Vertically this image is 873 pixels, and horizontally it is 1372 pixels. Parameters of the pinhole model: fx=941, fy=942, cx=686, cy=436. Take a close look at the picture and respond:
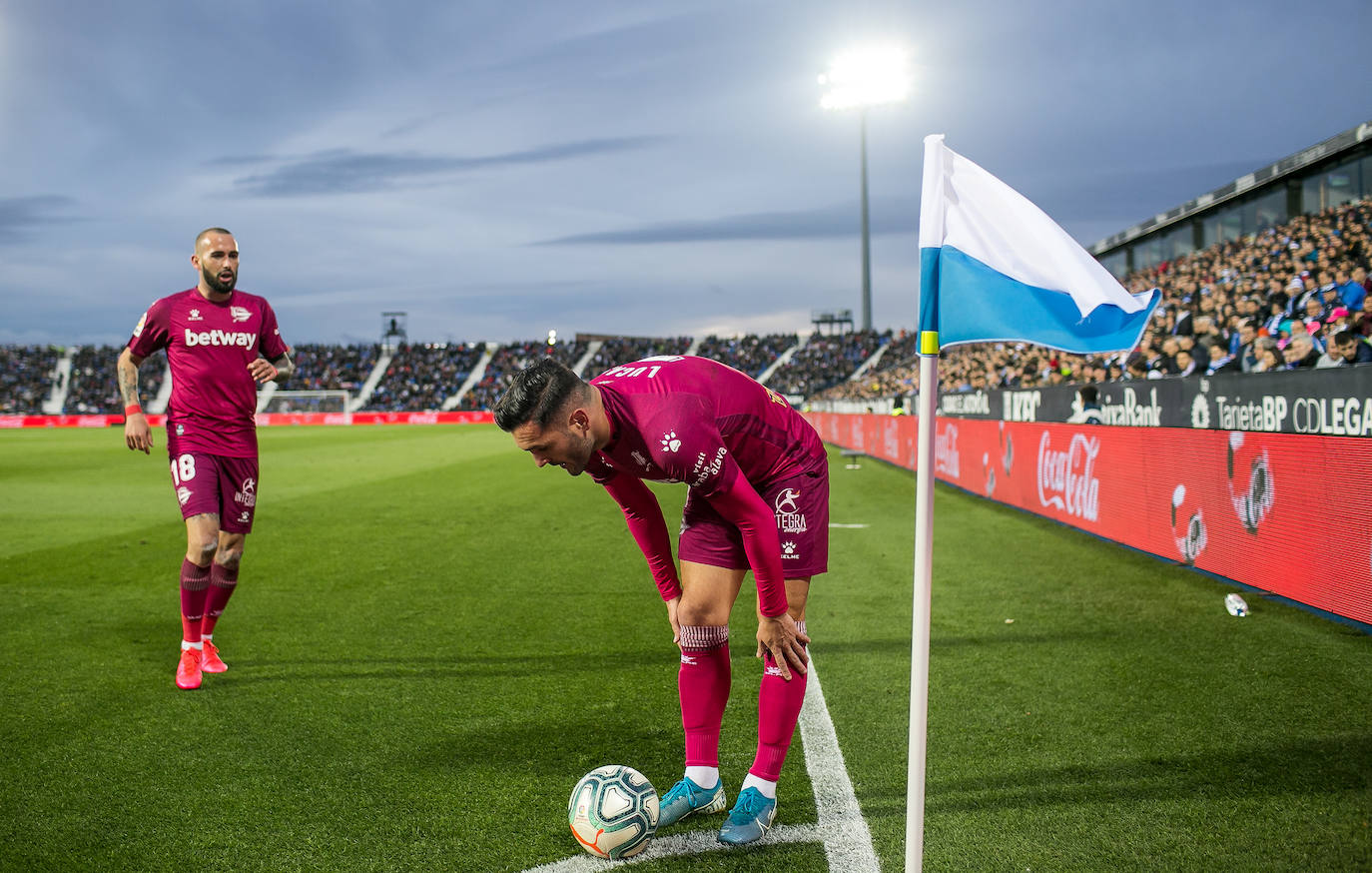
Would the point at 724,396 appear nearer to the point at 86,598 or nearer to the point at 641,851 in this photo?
the point at 641,851

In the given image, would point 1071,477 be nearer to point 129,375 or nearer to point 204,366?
point 204,366

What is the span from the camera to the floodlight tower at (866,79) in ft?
116

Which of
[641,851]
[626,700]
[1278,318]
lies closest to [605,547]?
[626,700]

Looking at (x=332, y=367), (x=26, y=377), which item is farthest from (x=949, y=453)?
(x=26, y=377)

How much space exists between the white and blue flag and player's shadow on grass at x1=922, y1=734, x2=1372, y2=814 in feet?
5.76

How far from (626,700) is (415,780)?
4.10 ft

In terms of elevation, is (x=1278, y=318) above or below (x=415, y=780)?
above

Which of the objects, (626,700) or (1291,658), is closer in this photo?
(626,700)

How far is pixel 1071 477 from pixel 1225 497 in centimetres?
313

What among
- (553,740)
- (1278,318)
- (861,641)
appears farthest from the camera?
(1278,318)

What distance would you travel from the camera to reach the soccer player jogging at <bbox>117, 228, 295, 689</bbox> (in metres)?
5.14

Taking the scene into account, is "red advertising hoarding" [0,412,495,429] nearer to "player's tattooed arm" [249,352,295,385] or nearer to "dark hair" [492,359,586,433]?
"player's tattooed arm" [249,352,295,385]

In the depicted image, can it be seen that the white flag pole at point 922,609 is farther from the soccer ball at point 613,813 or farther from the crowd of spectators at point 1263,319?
the crowd of spectators at point 1263,319

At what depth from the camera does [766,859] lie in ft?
10.1
